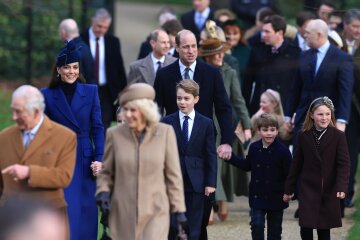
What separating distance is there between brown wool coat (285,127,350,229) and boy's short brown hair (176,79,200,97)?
1.05m

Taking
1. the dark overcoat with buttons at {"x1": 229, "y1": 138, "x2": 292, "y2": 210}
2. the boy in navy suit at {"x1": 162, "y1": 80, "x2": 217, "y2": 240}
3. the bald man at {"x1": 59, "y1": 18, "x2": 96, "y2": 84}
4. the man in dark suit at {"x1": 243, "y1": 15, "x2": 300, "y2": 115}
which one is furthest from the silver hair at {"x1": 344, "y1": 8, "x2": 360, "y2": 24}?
the boy in navy suit at {"x1": 162, "y1": 80, "x2": 217, "y2": 240}

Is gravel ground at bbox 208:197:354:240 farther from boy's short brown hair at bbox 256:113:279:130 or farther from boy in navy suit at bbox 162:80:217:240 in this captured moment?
boy in navy suit at bbox 162:80:217:240

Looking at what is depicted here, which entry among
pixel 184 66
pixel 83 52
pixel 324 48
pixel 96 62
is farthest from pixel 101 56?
pixel 184 66

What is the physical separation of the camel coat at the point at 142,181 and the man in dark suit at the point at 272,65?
5832 mm

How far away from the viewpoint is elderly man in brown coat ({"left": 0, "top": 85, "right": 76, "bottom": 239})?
927 centimetres

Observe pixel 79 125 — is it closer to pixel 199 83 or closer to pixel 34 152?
pixel 199 83

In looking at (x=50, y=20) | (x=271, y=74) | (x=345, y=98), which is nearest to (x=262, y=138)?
(x=345, y=98)

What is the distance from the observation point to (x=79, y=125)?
1110cm

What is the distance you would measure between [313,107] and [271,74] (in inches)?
157

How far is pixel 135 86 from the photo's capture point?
31.5 feet

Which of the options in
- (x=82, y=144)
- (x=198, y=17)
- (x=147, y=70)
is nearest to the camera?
(x=82, y=144)

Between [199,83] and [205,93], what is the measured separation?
11cm

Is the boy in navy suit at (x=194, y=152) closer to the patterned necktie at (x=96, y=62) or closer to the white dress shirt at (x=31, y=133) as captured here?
the white dress shirt at (x=31, y=133)

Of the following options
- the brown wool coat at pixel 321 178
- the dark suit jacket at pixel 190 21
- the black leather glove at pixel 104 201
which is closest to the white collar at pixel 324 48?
the brown wool coat at pixel 321 178
